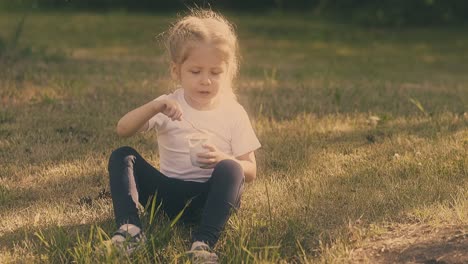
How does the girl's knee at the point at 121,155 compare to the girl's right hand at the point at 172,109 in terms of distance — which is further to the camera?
the girl's knee at the point at 121,155

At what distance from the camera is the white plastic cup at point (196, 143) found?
3471 mm

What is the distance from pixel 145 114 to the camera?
3705mm

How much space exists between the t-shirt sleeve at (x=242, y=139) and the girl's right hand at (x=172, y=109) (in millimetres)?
370

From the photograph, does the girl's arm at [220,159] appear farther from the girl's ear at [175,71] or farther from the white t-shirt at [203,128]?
the girl's ear at [175,71]

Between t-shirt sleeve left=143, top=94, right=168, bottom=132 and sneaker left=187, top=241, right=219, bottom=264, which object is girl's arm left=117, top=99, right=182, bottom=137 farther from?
sneaker left=187, top=241, right=219, bottom=264

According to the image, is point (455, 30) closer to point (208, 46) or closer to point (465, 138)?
point (465, 138)

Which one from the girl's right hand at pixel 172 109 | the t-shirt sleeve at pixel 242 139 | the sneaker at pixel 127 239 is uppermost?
the girl's right hand at pixel 172 109

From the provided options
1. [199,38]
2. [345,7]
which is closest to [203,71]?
[199,38]

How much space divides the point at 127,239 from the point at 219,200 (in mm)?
443

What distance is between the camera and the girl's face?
12.4 feet

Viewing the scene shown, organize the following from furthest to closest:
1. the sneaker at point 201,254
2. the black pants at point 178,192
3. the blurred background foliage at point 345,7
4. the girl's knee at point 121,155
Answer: the blurred background foliage at point 345,7
the girl's knee at point 121,155
the black pants at point 178,192
the sneaker at point 201,254

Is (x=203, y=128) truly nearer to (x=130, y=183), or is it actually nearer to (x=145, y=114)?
(x=145, y=114)

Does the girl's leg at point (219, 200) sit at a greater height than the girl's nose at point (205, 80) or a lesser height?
lesser

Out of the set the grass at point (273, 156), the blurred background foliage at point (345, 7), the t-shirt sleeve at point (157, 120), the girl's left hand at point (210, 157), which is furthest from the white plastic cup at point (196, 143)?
the blurred background foliage at point (345, 7)
